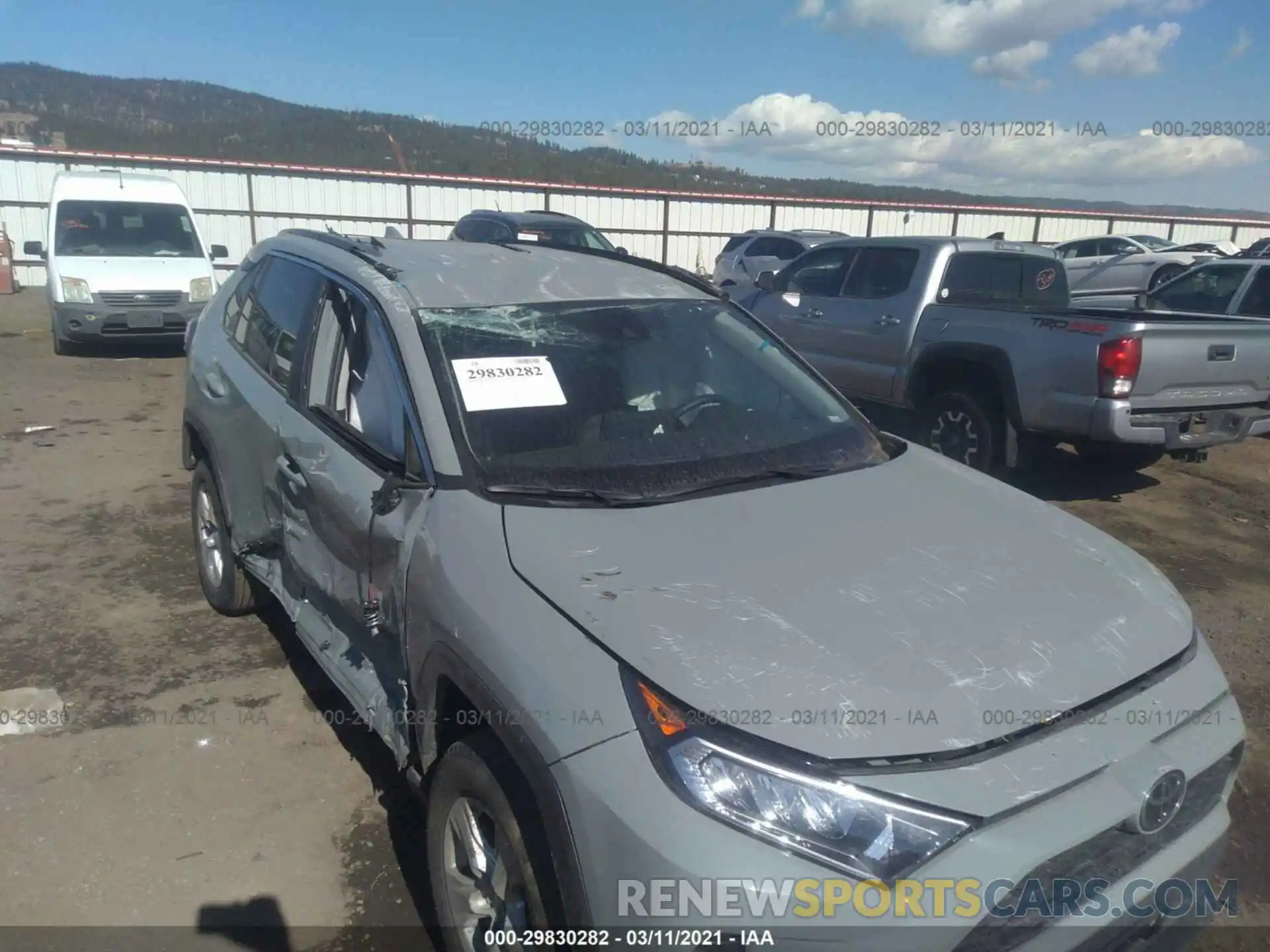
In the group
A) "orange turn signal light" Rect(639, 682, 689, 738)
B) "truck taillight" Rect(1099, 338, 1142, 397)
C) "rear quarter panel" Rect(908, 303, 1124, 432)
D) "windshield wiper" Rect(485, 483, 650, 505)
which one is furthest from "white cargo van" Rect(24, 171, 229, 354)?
"orange turn signal light" Rect(639, 682, 689, 738)

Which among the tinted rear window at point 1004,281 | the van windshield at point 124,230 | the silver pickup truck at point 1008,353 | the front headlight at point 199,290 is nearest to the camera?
the silver pickup truck at point 1008,353

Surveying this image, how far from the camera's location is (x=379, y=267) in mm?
3225

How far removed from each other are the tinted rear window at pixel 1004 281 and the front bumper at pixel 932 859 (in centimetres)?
587

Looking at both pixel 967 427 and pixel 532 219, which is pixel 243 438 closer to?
pixel 967 427

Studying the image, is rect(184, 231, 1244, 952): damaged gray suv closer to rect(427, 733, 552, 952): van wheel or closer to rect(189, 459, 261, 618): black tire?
rect(427, 733, 552, 952): van wheel

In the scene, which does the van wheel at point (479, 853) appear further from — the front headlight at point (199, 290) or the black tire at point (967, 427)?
the front headlight at point (199, 290)

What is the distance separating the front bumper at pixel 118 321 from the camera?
1124cm

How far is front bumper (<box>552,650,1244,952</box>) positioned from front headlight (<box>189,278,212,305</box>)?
11758 millimetres

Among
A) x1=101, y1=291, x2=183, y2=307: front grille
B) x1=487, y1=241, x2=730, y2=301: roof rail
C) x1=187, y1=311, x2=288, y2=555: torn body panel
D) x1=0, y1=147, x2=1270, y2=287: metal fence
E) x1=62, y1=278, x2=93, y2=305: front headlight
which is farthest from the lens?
x1=0, y1=147, x2=1270, y2=287: metal fence

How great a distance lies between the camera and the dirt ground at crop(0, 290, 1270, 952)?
276 centimetres

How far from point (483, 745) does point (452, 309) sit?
4.89 feet

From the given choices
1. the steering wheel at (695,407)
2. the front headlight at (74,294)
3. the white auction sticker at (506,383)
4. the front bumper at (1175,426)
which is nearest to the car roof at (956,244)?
the front bumper at (1175,426)

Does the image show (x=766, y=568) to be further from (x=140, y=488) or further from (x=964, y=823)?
(x=140, y=488)

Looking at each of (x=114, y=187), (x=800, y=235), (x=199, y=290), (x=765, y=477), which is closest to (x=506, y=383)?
(x=765, y=477)
